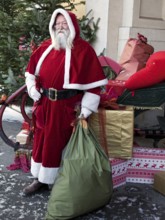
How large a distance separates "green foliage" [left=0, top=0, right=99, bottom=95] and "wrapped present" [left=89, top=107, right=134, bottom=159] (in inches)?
85.3

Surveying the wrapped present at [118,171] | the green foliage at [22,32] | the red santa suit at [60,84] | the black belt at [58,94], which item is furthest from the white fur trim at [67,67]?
the green foliage at [22,32]

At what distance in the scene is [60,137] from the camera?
3328mm

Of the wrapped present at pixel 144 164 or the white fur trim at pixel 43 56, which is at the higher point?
the white fur trim at pixel 43 56

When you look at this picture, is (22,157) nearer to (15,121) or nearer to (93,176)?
(93,176)

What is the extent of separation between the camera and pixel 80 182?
9.75ft

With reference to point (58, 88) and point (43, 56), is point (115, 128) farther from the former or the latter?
point (43, 56)

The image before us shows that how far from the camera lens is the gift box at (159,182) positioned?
368 centimetres

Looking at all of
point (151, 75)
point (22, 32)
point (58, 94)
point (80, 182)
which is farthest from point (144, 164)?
point (22, 32)

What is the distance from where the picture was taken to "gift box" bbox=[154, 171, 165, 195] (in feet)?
12.1

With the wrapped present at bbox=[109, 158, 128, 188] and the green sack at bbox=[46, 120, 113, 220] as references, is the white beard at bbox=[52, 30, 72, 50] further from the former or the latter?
the wrapped present at bbox=[109, 158, 128, 188]

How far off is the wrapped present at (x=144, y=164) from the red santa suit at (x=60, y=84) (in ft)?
2.87

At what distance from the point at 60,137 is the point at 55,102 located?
325mm

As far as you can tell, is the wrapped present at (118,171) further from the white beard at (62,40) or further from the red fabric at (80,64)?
Answer: the white beard at (62,40)

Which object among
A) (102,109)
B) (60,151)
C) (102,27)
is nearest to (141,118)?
(102,27)
